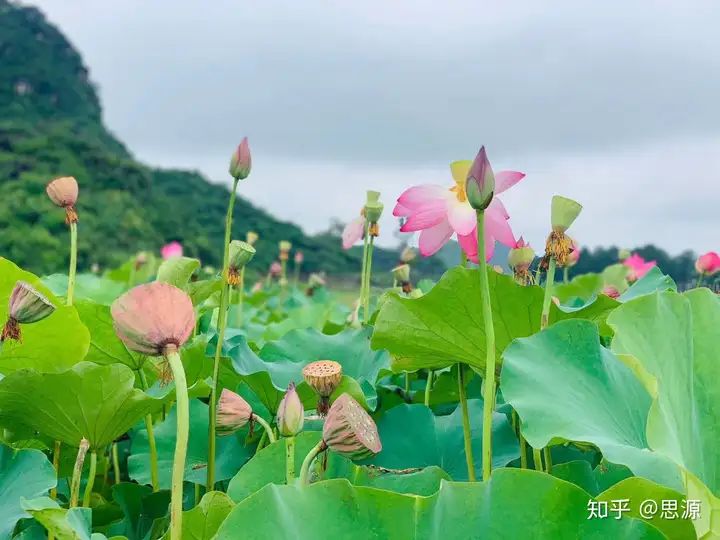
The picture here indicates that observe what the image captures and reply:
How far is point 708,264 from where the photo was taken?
1431mm

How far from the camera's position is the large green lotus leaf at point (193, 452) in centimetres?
74

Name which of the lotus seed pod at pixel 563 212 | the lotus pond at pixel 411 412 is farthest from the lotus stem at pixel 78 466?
the lotus seed pod at pixel 563 212

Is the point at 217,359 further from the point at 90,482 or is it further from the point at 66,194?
the point at 66,194

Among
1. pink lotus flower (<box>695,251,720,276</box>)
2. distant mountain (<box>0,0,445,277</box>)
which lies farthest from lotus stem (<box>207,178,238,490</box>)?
distant mountain (<box>0,0,445,277</box>)

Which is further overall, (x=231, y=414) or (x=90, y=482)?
(x=90, y=482)

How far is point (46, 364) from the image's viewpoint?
724 millimetres

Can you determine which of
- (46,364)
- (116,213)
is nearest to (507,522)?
(46,364)

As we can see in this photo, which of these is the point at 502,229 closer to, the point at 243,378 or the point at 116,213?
the point at 243,378

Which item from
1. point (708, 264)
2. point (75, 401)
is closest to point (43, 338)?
point (75, 401)

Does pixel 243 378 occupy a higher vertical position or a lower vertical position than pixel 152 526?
higher

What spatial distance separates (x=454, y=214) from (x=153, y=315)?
0.97 feet

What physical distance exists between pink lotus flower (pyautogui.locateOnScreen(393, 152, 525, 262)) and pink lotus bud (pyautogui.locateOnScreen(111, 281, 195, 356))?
0.89 feet

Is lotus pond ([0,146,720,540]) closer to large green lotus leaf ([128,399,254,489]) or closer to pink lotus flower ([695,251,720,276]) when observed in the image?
large green lotus leaf ([128,399,254,489])

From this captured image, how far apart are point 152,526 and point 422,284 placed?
90 cm
